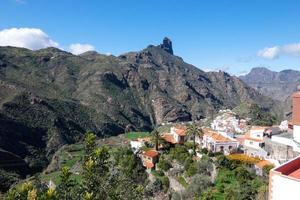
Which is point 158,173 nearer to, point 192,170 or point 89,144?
point 192,170

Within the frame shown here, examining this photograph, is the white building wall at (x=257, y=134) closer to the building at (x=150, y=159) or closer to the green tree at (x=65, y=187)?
the building at (x=150, y=159)

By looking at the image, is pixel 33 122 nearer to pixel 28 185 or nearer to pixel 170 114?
pixel 170 114

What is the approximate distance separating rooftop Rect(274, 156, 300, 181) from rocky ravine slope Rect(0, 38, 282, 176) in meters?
77.9

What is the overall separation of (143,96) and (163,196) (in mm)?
133256

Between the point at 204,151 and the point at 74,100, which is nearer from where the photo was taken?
the point at 204,151

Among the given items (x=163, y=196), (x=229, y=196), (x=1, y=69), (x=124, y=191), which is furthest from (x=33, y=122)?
(x=124, y=191)

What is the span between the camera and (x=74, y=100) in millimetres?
138625

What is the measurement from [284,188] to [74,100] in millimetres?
133661

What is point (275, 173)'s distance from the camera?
8602mm

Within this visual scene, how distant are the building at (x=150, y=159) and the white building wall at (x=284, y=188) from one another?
37.6m

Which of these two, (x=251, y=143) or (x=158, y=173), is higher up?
(x=251, y=143)

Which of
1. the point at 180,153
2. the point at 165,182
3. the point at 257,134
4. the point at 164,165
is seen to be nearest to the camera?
the point at 165,182

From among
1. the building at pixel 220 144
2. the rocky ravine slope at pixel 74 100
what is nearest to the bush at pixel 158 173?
the building at pixel 220 144

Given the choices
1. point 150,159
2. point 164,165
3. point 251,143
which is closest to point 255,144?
point 251,143
